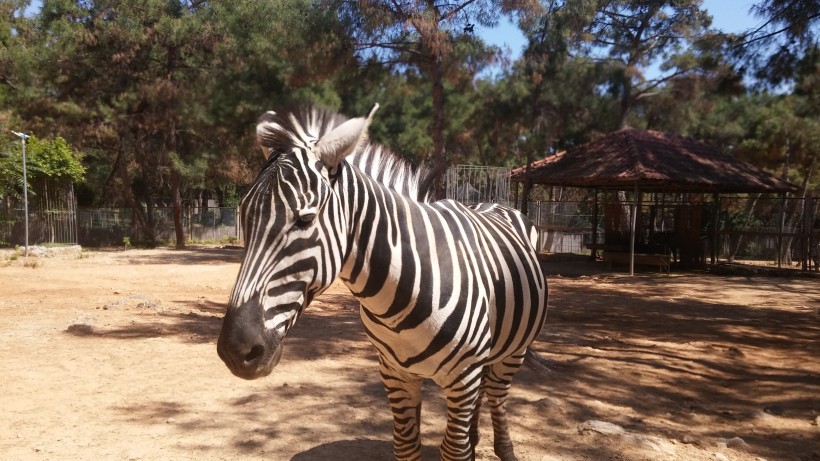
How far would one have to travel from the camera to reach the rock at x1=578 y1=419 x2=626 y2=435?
3826mm

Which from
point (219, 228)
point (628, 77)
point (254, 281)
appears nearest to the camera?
point (254, 281)

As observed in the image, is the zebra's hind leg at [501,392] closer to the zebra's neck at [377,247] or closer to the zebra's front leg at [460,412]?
the zebra's front leg at [460,412]

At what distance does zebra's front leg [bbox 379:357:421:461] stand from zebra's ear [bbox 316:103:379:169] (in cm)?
117

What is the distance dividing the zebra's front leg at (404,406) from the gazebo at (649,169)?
44.0 feet

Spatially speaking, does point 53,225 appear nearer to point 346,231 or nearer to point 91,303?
point 91,303

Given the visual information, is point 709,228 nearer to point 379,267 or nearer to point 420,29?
point 420,29

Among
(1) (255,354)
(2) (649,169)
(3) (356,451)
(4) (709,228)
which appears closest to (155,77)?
(2) (649,169)

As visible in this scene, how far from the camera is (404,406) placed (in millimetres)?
2535

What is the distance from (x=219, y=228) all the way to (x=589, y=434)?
1077 inches

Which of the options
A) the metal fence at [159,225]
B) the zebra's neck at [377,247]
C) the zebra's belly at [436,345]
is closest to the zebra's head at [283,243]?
the zebra's neck at [377,247]

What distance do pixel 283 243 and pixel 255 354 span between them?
0.33 metres

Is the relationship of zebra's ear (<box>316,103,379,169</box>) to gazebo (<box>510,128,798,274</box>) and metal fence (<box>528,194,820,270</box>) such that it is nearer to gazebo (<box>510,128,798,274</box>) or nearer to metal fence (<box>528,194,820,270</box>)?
gazebo (<box>510,128,798,274</box>)

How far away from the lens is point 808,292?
11.8 meters

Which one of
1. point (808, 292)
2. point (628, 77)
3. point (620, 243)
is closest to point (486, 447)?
point (808, 292)
